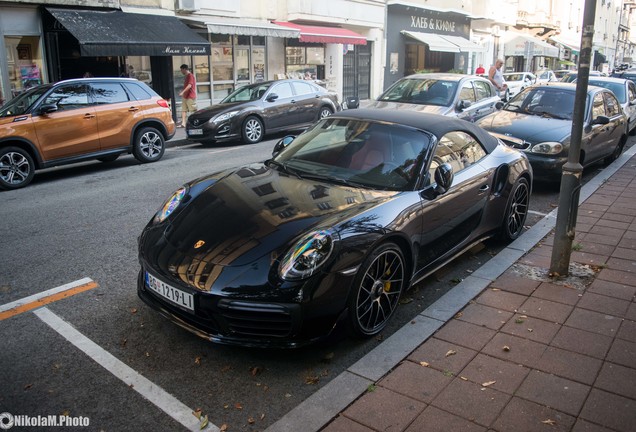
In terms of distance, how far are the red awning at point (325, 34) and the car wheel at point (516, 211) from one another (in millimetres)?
15823

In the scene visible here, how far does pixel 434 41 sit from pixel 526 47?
9.69m

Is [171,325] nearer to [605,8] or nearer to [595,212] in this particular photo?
[595,212]

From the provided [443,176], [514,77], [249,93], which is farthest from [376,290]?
[514,77]

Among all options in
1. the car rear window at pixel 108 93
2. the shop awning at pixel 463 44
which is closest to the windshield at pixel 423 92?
the car rear window at pixel 108 93

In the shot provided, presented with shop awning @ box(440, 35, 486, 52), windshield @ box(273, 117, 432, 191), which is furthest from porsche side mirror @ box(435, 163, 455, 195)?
shop awning @ box(440, 35, 486, 52)

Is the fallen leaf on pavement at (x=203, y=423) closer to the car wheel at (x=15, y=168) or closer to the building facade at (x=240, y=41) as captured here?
the car wheel at (x=15, y=168)

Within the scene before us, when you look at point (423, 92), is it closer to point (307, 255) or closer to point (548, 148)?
point (548, 148)

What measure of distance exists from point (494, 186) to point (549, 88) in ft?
18.0

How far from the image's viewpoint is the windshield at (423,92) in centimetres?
1095

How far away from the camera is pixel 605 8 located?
6700 cm

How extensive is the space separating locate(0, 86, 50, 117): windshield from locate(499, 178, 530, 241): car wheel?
7950mm

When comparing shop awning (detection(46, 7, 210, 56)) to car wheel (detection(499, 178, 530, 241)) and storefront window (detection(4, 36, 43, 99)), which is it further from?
car wheel (detection(499, 178, 530, 241))

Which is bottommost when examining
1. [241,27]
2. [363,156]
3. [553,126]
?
[553,126]

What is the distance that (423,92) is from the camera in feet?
36.8
